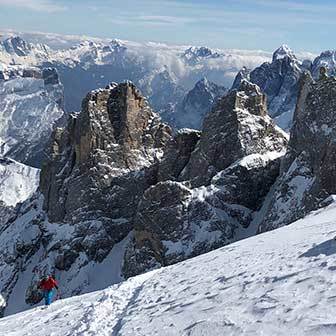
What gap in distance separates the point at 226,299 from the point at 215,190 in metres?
57.3

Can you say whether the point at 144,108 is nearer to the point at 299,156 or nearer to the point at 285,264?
the point at 299,156

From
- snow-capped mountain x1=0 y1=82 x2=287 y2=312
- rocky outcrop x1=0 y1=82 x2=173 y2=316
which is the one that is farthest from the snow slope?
rocky outcrop x1=0 y1=82 x2=173 y2=316

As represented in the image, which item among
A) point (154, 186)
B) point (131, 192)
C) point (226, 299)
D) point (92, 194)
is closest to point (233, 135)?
point (154, 186)

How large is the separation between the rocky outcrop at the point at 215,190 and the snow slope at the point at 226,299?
1531 inches

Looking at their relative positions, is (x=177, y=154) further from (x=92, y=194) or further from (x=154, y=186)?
(x=92, y=194)

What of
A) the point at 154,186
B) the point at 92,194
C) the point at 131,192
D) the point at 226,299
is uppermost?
the point at 226,299

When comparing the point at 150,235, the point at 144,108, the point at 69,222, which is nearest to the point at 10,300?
the point at 69,222

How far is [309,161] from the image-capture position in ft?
240

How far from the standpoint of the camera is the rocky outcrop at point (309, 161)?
67.4 m

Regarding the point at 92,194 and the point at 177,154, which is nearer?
the point at 177,154

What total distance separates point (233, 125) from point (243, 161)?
23.3 feet

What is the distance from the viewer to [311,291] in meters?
20.9

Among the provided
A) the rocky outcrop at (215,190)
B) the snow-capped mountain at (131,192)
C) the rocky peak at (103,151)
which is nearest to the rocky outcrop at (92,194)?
the rocky peak at (103,151)

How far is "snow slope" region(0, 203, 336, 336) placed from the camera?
1988 centimetres
